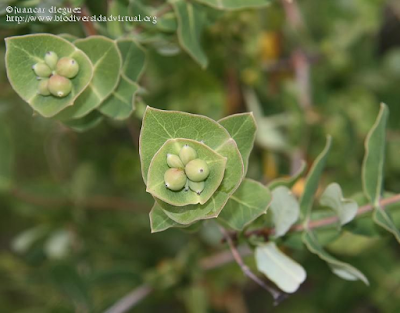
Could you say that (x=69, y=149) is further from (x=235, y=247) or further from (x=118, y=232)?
(x=235, y=247)

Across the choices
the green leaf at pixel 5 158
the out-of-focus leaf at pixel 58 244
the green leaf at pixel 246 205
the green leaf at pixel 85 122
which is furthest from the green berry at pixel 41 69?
the out-of-focus leaf at pixel 58 244

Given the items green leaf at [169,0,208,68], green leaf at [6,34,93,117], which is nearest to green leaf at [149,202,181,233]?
green leaf at [6,34,93,117]

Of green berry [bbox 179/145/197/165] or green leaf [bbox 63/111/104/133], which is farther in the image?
green leaf [bbox 63/111/104/133]

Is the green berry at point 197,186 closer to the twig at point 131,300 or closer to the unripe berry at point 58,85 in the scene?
the unripe berry at point 58,85

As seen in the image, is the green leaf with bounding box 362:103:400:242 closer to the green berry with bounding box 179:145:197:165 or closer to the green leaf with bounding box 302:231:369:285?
the green leaf with bounding box 302:231:369:285

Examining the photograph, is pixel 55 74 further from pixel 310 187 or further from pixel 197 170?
pixel 310 187
